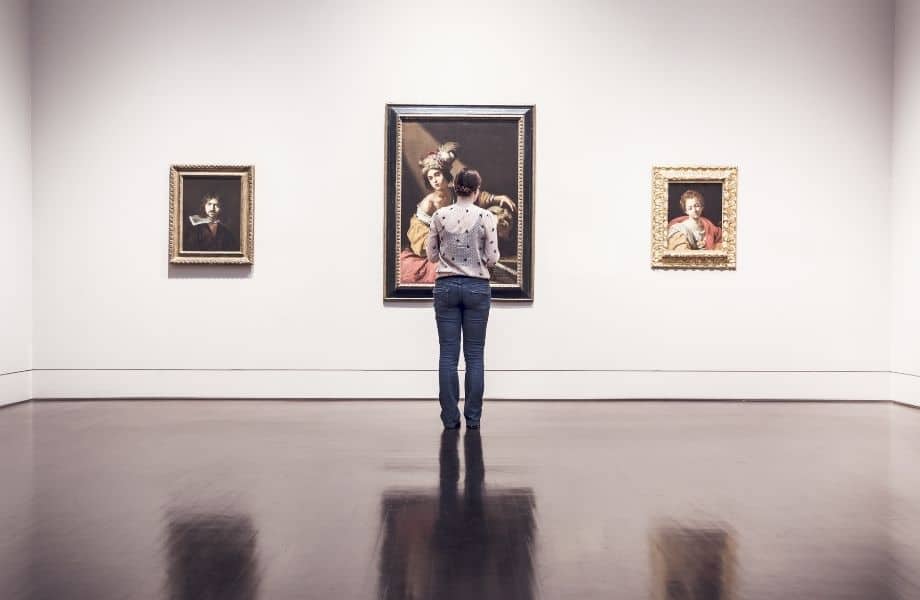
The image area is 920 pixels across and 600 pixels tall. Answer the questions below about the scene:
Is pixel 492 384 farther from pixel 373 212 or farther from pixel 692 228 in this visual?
pixel 692 228

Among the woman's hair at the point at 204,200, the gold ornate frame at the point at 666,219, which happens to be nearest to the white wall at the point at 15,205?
the woman's hair at the point at 204,200

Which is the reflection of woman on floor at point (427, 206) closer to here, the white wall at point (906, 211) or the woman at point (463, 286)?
the woman at point (463, 286)

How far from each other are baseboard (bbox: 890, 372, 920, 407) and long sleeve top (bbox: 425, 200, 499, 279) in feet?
21.9

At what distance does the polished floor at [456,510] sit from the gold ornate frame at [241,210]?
3168 mm

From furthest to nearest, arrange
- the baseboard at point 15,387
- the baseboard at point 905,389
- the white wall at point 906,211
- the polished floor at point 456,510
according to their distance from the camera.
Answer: the white wall at point 906,211, the baseboard at point 905,389, the baseboard at point 15,387, the polished floor at point 456,510

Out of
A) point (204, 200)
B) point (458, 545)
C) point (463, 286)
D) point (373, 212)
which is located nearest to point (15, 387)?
point (204, 200)

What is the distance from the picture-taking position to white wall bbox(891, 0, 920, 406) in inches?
458

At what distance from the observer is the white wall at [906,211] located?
38.2 ft

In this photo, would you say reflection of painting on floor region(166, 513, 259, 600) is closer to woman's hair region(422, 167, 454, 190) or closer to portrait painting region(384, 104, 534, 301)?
portrait painting region(384, 104, 534, 301)

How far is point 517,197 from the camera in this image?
12.1 meters

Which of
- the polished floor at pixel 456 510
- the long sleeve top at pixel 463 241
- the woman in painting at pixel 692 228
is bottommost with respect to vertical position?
the polished floor at pixel 456 510

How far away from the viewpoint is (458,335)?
8953 millimetres

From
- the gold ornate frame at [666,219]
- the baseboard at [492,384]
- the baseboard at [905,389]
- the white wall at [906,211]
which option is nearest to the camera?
the baseboard at [905,389]

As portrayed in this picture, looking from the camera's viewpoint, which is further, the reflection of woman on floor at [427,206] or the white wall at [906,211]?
the reflection of woman on floor at [427,206]
